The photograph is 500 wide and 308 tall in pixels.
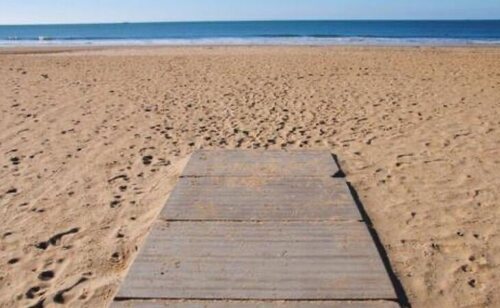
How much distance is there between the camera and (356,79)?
1258 centimetres

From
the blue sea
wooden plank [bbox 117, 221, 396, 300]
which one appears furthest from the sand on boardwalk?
the blue sea

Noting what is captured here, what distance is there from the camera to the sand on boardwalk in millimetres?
3264

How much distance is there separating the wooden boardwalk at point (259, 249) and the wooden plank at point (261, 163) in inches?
2.4

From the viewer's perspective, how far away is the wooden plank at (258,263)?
2758 mm

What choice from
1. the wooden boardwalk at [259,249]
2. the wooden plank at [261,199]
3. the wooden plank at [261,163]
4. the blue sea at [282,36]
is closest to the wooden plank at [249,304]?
the wooden boardwalk at [259,249]

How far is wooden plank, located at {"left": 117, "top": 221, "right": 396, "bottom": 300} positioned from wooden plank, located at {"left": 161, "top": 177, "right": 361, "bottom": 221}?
0.16 m

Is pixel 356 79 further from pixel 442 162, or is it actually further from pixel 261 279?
pixel 261 279

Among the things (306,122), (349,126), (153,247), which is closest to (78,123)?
(306,122)

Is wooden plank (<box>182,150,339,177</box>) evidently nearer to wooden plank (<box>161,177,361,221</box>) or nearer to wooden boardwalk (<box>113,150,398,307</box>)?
wooden boardwalk (<box>113,150,398,307</box>)

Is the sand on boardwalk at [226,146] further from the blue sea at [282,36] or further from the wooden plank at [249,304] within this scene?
the blue sea at [282,36]

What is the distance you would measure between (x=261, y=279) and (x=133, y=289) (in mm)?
737

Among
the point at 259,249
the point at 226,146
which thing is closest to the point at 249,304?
the point at 259,249

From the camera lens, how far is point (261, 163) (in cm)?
518

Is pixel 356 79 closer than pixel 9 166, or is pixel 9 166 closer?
pixel 9 166
